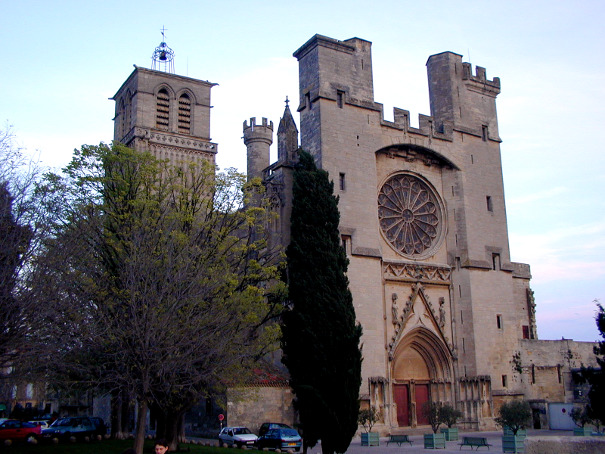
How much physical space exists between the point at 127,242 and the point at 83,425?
41.1 ft

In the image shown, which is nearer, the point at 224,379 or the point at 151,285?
the point at 151,285

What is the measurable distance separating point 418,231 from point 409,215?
83cm

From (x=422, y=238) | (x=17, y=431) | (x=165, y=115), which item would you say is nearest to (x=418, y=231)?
(x=422, y=238)

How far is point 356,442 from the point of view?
2281 cm

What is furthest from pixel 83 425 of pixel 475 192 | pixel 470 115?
pixel 470 115

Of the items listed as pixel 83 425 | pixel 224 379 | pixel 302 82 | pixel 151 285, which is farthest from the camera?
pixel 302 82

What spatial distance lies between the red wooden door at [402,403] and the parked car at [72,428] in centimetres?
1201

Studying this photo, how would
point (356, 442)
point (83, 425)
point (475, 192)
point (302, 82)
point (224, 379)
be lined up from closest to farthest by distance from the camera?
point (224, 379)
point (356, 442)
point (83, 425)
point (302, 82)
point (475, 192)

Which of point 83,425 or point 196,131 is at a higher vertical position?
point 196,131

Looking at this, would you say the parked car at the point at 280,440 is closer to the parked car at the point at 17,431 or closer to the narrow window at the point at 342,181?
the narrow window at the point at 342,181

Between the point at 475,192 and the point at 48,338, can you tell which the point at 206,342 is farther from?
the point at 475,192

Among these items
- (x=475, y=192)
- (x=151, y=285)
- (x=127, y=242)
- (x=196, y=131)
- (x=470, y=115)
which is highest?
(x=196, y=131)

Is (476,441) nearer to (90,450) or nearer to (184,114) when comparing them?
(90,450)

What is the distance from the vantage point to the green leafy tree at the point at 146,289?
13672 millimetres
